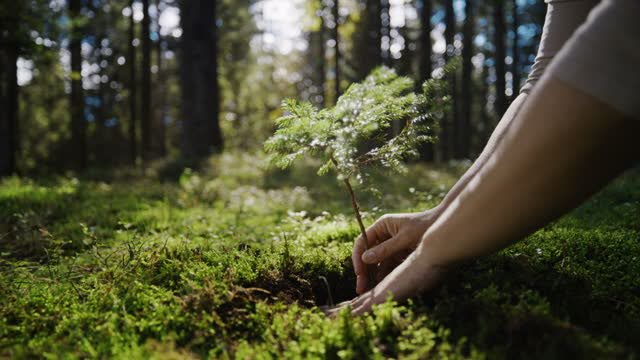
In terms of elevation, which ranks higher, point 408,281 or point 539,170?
point 539,170

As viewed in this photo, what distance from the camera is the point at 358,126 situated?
8.39ft

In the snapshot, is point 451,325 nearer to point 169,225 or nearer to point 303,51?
point 169,225

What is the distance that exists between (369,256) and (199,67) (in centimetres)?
1370

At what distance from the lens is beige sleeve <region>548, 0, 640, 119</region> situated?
156 cm

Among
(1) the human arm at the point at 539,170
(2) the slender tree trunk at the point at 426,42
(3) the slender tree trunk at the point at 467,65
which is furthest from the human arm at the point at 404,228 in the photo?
(3) the slender tree trunk at the point at 467,65

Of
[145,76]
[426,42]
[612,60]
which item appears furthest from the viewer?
[145,76]

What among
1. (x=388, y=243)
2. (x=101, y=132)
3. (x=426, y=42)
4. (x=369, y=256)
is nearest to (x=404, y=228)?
(x=388, y=243)

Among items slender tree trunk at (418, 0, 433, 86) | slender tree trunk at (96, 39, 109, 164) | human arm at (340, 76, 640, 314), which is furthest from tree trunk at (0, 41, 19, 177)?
slender tree trunk at (96, 39, 109, 164)

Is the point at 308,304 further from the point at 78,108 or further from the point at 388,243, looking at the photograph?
the point at 78,108

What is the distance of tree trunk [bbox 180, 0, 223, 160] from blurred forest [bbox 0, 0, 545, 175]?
4cm

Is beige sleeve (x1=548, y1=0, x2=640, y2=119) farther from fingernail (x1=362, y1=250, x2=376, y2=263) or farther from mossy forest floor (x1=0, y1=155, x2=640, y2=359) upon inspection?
fingernail (x1=362, y1=250, x2=376, y2=263)

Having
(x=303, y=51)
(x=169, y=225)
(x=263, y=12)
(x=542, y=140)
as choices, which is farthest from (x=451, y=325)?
(x=303, y=51)

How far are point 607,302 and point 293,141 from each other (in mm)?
1937

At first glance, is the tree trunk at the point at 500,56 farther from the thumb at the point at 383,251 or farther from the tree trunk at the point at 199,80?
the thumb at the point at 383,251
